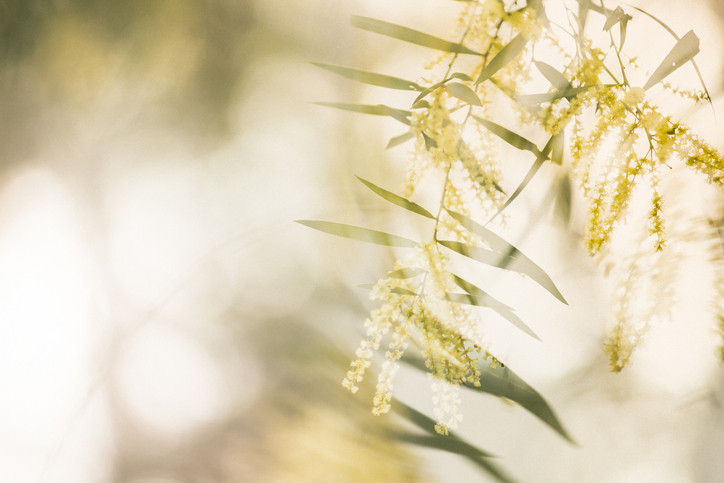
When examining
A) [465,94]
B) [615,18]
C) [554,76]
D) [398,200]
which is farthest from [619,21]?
[398,200]

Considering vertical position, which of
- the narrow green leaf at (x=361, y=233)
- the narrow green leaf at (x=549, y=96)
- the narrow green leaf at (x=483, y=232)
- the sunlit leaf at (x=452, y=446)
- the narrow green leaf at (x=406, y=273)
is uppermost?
the narrow green leaf at (x=549, y=96)

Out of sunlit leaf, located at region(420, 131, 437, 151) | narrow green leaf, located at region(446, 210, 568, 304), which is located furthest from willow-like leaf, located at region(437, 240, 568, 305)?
sunlit leaf, located at region(420, 131, 437, 151)

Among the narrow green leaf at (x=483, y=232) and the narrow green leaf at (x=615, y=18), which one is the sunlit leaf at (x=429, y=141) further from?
the narrow green leaf at (x=615, y=18)

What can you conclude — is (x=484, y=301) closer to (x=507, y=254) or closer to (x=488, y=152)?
(x=507, y=254)

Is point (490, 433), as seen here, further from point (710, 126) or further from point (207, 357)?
point (710, 126)

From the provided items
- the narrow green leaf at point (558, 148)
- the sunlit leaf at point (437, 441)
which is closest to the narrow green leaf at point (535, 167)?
the narrow green leaf at point (558, 148)

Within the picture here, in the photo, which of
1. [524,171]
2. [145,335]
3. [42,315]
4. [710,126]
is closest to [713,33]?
[710,126]

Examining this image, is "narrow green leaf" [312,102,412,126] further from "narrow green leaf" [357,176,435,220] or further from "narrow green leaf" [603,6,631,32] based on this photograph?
"narrow green leaf" [603,6,631,32]
